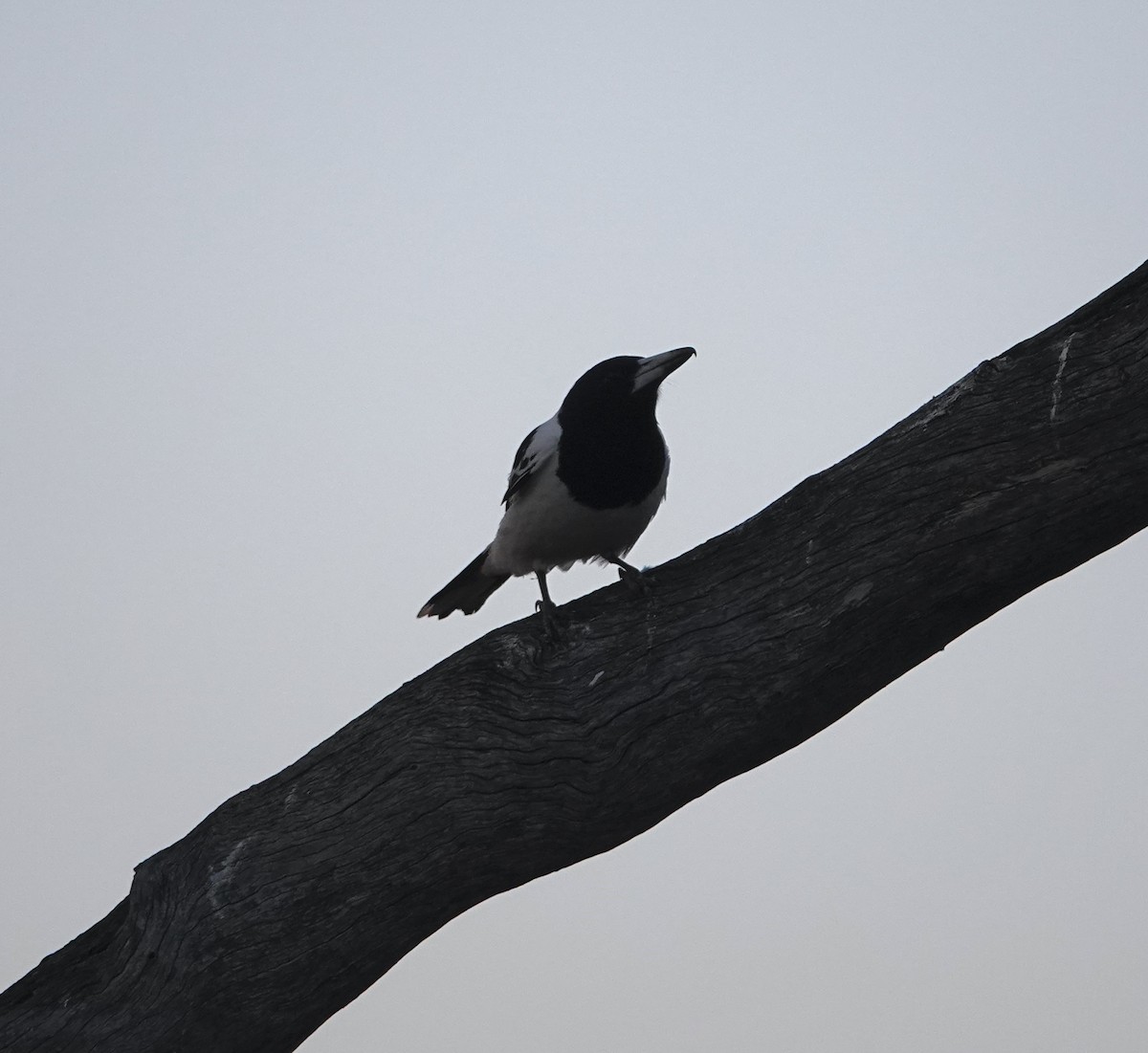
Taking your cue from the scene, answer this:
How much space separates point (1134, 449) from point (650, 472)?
1971 millimetres

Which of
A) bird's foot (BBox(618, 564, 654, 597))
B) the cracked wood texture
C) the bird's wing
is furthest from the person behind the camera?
the bird's wing


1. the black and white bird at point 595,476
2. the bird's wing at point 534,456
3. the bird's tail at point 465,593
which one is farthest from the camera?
the bird's tail at point 465,593

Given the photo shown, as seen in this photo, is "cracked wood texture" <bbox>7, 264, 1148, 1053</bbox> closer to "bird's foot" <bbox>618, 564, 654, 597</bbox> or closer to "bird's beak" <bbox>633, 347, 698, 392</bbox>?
"bird's foot" <bbox>618, 564, 654, 597</bbox>

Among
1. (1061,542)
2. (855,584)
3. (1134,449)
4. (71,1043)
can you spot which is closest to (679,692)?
(855,584)

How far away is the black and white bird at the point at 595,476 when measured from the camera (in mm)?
4207

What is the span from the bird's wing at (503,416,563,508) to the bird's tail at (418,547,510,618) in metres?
0.39

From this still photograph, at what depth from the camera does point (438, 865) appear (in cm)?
279

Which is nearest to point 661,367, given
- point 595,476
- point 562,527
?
point 595,476

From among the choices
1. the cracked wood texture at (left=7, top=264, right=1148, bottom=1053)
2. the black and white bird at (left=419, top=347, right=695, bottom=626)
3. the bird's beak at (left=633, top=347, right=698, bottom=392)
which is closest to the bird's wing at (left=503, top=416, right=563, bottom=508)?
the black and white bird at (left=419, top=347, right=695, bottom=626)

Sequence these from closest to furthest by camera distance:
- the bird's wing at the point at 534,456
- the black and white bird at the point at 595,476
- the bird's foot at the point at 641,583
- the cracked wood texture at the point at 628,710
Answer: the cracked wood texture at the point at 628,710, the bird's foot at the point at 641,583, the black and white bird at the point at 595,476, the bird's wing at the point at 534,456

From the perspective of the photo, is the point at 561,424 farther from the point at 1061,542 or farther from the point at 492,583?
the point at 1061,542

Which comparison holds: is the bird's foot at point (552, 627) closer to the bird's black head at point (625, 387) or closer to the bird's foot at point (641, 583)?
the bird's foot at point (641, 583)

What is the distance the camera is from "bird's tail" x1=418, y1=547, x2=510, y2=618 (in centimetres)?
495

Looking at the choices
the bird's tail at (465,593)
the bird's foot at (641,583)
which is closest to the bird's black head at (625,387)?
the bird's tail at (465,593)
